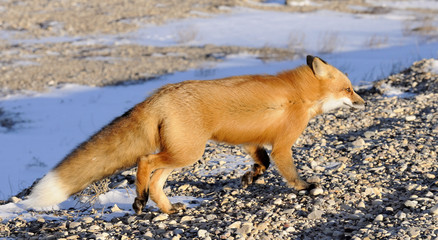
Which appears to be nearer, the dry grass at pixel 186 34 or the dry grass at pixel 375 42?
the dry grass at pixel 375 42

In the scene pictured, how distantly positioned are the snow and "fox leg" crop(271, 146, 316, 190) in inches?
43.7

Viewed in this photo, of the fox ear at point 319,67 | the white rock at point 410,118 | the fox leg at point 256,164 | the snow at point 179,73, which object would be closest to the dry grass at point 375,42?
the snow at point 179,73

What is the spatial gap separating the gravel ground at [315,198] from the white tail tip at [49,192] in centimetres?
24

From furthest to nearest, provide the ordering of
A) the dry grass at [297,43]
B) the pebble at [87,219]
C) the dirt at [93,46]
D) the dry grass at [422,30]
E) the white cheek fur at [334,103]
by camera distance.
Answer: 1. the dry grass at [422,30]
2. the dry grass at [297,43]
3. the dirt at [93,46]
4. the white cheek fur at [334,103]
5. the pebble at [87,219]

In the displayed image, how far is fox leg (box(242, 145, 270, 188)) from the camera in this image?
5.63 meters

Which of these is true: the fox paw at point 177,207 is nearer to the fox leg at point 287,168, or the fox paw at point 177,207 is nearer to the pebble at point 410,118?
the fox leg at point 287,168

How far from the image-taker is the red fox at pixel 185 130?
463cm

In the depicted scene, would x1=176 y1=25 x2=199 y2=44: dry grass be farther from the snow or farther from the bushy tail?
the bushy tail

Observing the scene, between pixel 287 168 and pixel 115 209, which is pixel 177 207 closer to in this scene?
pixel 115 209

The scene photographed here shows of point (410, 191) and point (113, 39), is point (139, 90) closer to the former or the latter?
point (113, 39)

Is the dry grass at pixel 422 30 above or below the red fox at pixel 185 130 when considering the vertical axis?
below

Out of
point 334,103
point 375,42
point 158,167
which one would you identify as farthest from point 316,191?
point 375,42

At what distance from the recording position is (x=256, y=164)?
18.7ft

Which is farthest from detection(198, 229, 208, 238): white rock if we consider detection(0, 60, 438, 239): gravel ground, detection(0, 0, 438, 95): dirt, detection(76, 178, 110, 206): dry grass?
detection(0, 0, 438, 95): dirt
